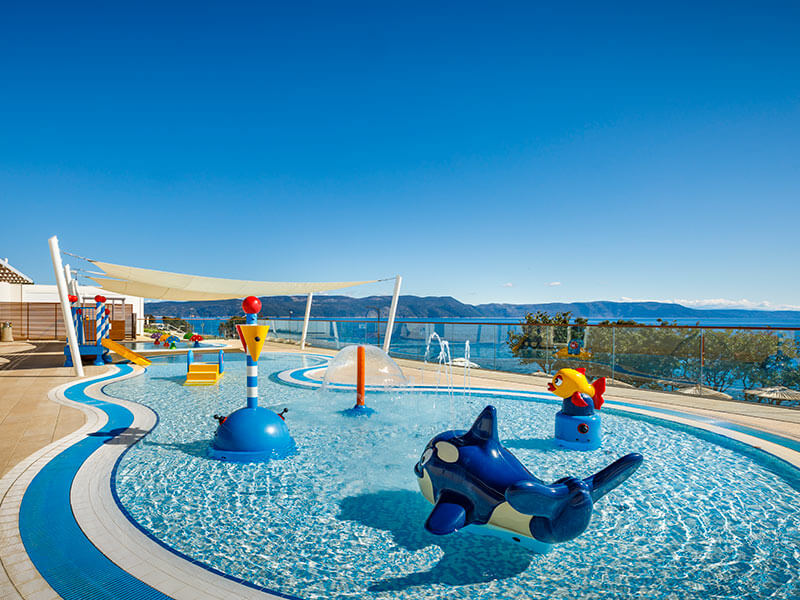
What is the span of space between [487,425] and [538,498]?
779 mm

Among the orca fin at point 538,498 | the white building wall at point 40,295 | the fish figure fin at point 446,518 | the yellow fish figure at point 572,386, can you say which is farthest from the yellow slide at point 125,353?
the orca fin at point 538,498

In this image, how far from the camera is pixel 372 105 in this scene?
58.8 feet

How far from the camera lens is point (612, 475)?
2.94 meters

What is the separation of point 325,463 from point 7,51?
15.5m

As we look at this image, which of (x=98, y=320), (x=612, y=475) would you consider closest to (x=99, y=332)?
(x=98, y=320)

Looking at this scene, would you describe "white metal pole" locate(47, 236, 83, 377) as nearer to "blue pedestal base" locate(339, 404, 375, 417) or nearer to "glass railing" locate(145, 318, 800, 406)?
"blue pedestal base" locate(339, 404, 375, 417)

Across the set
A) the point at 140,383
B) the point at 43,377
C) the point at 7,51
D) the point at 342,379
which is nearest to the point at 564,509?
the point at 342,379

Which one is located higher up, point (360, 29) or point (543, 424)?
point (360, 29)

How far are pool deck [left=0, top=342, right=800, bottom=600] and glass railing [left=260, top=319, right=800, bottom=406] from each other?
0.45 m

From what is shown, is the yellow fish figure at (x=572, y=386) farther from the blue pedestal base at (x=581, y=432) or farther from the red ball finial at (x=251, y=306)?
the red ball finial at (x=251, y=306)

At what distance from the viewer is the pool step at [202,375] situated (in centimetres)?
1071

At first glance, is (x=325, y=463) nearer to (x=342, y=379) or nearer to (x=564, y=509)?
(x=564, y=509)

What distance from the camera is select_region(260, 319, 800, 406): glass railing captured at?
899 cm

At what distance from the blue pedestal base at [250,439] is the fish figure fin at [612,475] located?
3665mm
